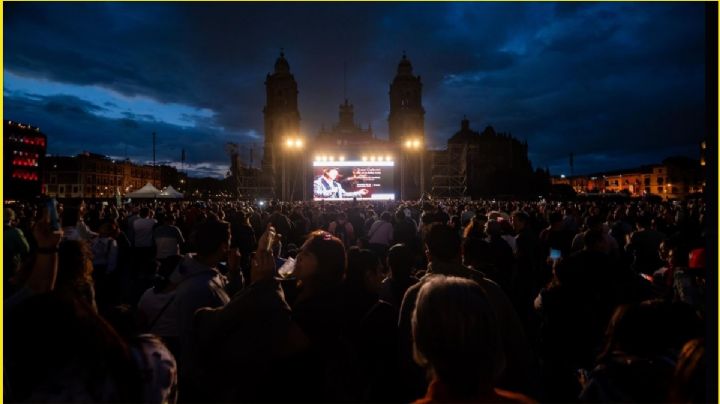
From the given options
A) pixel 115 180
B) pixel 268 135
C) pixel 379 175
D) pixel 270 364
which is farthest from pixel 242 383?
pixel 115 180

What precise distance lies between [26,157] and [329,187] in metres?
65.1

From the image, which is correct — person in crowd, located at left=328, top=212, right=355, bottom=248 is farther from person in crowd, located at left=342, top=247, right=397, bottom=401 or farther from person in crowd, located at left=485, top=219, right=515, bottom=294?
person in crowd, located at left=342, top=247, right=397, bottom=401

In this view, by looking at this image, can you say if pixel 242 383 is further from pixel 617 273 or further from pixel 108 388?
pixel 617 273

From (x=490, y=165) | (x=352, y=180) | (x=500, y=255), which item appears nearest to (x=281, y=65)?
(x=352, y=180)

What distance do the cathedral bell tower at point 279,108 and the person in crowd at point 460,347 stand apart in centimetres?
5486

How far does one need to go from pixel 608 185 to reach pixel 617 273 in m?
129

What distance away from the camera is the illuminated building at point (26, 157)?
6531 cm

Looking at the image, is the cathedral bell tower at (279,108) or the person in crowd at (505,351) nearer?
the person in crowd at (505,351)

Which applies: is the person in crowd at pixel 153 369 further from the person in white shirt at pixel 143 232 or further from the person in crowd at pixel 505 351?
the person in white shirt at pixel 143 232

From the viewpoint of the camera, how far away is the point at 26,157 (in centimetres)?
6819

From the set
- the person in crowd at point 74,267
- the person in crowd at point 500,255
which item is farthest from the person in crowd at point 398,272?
the person in crowd at point 74,267

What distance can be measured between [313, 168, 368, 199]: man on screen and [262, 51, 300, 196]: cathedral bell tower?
2354 centimetres

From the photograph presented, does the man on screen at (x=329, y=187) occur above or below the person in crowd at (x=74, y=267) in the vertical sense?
above

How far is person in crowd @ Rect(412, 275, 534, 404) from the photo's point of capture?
59.9 inches
